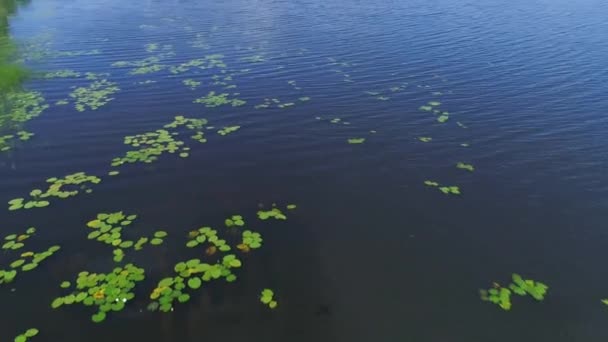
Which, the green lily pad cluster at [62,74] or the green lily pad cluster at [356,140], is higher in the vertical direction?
the green lily pad cluster at [356,140]

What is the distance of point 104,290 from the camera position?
1006 centimetres

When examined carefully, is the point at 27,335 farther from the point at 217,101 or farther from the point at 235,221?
the point at 217,101

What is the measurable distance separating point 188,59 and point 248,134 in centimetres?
1250

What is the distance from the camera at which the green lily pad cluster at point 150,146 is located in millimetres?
16109

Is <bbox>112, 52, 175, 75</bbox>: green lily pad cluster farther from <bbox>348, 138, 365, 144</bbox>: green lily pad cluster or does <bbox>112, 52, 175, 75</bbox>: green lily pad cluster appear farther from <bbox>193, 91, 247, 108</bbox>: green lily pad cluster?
<bbox>348, 138, 365, 144</bbox>: green lily pad cluster

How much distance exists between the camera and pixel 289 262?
37.4 ft

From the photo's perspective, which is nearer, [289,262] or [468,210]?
[289,262]

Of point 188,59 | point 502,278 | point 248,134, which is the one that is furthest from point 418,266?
point 188,59

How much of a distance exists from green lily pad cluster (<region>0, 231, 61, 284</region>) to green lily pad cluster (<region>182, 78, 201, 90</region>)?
513 inches

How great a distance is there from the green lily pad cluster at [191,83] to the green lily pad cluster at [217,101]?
65.5 inches

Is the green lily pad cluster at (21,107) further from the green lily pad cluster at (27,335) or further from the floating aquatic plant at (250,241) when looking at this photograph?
the floating aquatic plant at (250,241)

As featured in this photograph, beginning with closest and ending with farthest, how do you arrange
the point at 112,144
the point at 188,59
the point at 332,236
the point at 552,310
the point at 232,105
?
the point at 552,310
the point at 332,236
the point at 112,144
the point at 232,105
the point at 188,59

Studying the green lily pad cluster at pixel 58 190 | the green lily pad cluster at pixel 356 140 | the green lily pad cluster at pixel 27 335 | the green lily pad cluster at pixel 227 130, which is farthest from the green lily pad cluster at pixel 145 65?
the green lily pad cluster at pixel 27 335

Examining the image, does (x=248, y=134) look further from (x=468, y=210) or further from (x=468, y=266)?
(x=468, y=266)
